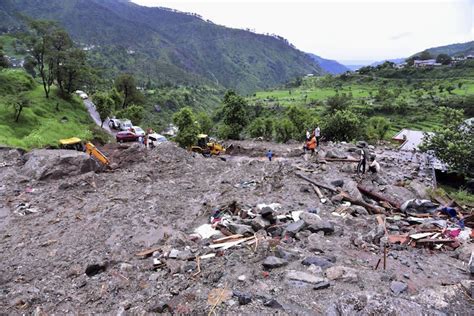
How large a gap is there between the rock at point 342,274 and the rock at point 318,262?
0.82ft

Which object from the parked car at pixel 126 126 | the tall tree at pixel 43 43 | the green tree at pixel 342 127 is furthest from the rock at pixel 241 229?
the tall tree at pixel 43 43

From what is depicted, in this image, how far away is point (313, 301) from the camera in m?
6.18

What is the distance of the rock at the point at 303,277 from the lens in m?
6.72

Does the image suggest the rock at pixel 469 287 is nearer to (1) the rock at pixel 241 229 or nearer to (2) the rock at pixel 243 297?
(2) the rock at pixel 243 297

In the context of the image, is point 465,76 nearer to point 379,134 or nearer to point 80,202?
point 379,134

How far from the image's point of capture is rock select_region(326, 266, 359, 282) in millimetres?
6789

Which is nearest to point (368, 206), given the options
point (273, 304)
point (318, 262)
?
point (318, 262)

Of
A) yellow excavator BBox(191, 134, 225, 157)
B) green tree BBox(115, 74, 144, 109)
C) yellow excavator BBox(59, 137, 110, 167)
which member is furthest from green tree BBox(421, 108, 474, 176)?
green tree BBox(115, 74, 144, 109)

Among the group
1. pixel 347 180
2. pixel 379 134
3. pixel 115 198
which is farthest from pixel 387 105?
pixel 115 198

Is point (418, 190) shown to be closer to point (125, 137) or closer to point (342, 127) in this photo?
point (342, 127)

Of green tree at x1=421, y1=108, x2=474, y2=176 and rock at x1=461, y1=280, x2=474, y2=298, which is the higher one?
rock at x1=461, y1=280, x2=474, y2=298

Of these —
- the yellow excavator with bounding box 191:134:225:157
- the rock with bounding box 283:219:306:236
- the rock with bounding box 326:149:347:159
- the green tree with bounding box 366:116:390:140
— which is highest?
the rock with bounding box 283:219:306:236

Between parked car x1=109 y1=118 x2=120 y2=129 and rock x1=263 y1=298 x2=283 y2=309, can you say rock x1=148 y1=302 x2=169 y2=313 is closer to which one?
rock x1=263 y1=298 x2=283 y2=309

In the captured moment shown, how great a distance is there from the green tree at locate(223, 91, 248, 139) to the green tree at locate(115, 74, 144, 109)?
57.6 feet
